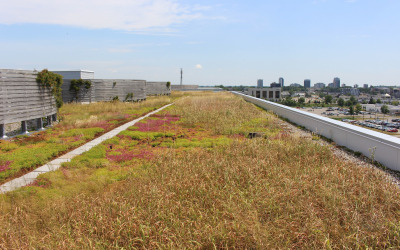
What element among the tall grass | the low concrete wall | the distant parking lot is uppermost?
the distant parking lot

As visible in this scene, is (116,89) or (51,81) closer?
(51,81)

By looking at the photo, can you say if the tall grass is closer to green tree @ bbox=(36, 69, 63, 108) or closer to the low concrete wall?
green tree @ bbox=(36, 69, 63, 108)

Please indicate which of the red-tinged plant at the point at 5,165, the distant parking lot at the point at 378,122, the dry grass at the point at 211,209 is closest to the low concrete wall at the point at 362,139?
the distant parking lot at the point at 378,122

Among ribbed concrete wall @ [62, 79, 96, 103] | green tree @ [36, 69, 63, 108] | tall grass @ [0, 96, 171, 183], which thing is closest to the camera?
tall grass @ [0, 96, 171, 183]

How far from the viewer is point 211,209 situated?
383cm

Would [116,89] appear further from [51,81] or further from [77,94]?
[51,81]

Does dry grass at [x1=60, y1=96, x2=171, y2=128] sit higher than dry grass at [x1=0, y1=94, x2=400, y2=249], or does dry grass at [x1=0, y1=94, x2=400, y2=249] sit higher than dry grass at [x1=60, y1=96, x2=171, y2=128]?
dry grass at [x1=60, y1=96, x2=171, y2=128]

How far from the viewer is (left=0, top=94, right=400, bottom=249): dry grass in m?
3.26

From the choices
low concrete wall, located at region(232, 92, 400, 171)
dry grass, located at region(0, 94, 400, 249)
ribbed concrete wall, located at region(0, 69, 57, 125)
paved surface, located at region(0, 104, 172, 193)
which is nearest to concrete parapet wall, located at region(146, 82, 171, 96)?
ribbed concrete wall, located at region(0, 69, 57, 125)

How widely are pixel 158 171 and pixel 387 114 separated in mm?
8745

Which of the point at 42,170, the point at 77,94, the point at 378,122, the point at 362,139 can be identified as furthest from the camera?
the point at 77,94

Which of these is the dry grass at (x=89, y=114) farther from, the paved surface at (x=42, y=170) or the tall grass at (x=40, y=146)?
the paved surface at (x=42, y=170)

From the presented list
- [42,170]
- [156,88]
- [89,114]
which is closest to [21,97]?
[89,114]

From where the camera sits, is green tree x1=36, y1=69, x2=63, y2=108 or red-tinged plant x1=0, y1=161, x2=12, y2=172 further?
green tree x1=36, y1=69, x2=63, y2=108
